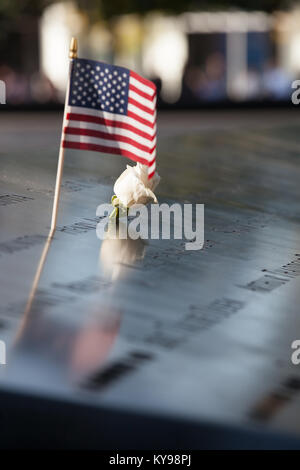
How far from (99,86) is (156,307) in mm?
1981

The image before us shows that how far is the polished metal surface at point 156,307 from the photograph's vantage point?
14.4 feet

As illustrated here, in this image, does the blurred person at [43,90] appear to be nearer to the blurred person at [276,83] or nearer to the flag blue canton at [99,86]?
the blurred person at [276,83]

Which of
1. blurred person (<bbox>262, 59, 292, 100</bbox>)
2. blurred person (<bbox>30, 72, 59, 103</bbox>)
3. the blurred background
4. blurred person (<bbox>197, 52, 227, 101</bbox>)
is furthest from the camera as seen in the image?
the blurred background

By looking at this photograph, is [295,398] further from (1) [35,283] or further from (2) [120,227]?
(2) [120,227]

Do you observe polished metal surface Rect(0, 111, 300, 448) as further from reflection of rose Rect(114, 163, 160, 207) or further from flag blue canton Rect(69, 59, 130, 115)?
flag blue canton Rect(69, 59, 130, 115)

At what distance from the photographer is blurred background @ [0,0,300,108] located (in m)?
29.4

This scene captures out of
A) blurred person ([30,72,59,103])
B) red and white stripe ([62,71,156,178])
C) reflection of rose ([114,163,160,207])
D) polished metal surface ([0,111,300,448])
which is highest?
blurred person ([30,72,59,103])

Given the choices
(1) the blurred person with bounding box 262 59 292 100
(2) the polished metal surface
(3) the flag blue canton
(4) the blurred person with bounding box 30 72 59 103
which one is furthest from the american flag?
(1) the blurred person with bounding box 262 59 292 100

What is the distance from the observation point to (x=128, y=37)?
32094 mm

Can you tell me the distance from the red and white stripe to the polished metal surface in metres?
0.66

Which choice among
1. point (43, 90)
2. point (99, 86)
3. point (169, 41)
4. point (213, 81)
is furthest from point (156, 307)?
Answer: point (169, 41)

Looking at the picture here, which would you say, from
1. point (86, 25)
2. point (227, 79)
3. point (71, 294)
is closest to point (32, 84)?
point (86, 25)

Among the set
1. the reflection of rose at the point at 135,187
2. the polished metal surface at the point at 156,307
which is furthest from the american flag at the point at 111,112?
the polished metal surface at the point at 156,307

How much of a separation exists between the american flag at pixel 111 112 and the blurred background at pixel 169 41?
20.1 m
